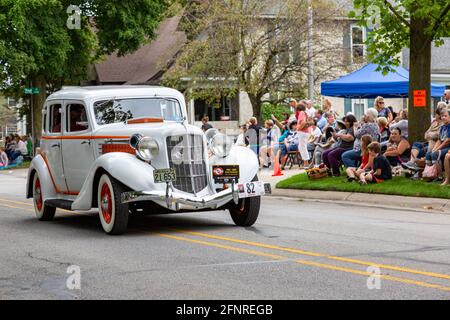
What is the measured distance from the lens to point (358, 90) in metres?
27.2

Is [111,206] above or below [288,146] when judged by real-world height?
below

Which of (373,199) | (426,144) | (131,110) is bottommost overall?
(373,199)

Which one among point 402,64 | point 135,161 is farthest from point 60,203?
point 402,64

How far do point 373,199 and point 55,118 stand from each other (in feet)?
21.1

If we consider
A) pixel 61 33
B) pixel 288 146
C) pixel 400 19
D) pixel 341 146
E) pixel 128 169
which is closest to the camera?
pixel 128 169

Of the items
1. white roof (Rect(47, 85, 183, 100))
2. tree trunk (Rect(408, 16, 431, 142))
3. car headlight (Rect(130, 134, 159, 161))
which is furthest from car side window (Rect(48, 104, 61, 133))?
tree trunk (Rect(408, 16, 431, 142))

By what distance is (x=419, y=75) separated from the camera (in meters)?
20.0

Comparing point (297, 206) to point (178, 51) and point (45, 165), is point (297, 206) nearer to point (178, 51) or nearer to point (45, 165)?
point (45, 165)

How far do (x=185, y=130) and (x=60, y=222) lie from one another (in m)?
3.53

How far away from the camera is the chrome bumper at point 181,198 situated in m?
12.8

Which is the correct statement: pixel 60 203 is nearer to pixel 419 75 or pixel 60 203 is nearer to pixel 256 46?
pixel 419 75

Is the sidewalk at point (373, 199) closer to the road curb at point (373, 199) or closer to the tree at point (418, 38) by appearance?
the road curb at point (373, 199)

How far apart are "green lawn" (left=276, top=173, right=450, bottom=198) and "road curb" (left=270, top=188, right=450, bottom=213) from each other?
0.13m

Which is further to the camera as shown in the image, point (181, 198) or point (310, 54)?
point (310, 54)
